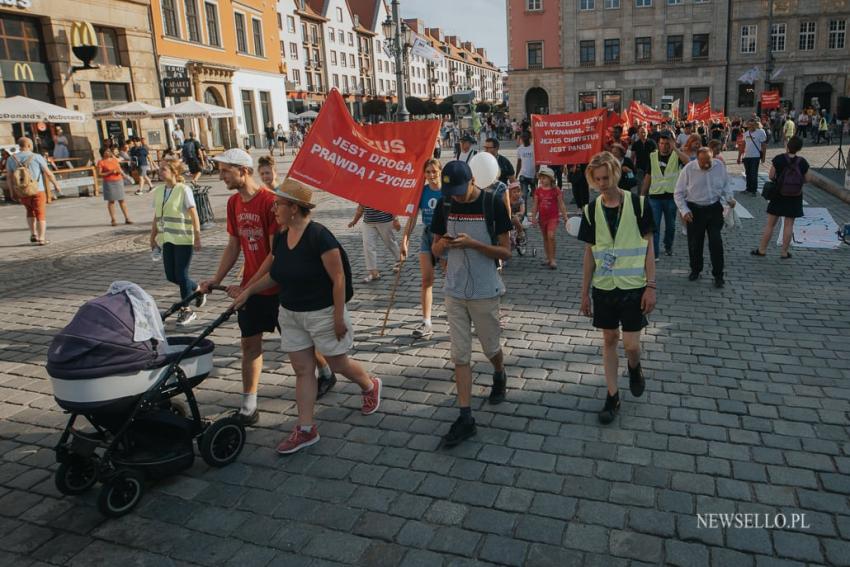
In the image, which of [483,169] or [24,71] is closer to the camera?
[483,169]

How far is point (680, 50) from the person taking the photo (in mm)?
51969

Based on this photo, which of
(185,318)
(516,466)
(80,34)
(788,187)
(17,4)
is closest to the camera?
(516,466)

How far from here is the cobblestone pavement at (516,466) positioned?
136 inches

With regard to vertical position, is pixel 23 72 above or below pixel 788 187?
above

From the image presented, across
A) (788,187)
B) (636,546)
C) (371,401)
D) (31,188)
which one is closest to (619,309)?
(636,546)

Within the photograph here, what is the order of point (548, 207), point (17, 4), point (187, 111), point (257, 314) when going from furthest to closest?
1. point (187, 111)
2. point (17, 4)
3. point (548, 207)
4. point (257, 314)

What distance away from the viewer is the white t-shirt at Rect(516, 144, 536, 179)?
1371cm

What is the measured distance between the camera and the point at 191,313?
25.5 ft

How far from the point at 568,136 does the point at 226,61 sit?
27738 mm

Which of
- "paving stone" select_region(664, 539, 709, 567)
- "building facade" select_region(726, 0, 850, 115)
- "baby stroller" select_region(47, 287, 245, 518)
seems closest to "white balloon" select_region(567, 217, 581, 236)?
"paving stone" select_region(664, 539, 709, 567)

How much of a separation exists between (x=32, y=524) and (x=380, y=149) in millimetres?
3942

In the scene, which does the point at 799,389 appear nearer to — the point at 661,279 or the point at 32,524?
the point at 661,279

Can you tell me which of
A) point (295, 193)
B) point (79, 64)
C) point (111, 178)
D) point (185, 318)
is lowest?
point (185, 318)

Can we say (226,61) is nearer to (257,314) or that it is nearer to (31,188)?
(31,188)
